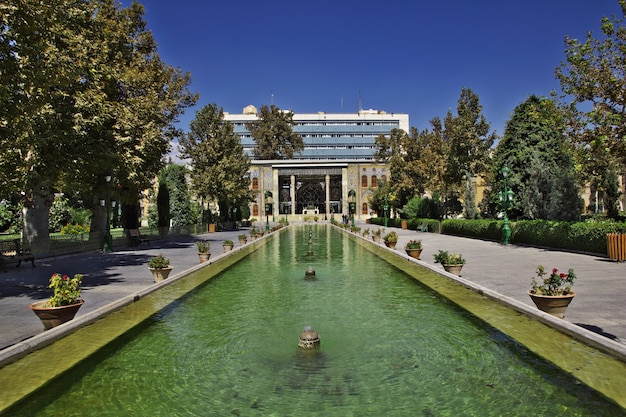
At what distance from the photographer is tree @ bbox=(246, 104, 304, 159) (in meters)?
90.1

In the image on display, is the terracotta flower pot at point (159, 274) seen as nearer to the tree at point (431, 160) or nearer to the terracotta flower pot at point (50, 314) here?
the terracotta flower pot at point (50, 314)

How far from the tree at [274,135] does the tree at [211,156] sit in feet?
146

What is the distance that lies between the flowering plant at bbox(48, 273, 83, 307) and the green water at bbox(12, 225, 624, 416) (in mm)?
1232

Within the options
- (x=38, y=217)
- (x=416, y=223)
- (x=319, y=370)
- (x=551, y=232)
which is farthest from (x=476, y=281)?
(x=416, y=223)

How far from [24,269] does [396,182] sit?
4081cm

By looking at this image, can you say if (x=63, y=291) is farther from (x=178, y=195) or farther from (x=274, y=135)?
(x=274, y=135)

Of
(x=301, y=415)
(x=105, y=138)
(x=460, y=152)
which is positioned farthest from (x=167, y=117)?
(x=301, y=415)

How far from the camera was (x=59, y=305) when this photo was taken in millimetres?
7504

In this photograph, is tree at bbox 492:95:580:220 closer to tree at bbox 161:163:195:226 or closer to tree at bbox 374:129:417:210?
tree at bbox 374:129:417:210

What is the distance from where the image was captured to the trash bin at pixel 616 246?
14977 millimetres

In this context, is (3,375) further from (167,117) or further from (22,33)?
(167,117)

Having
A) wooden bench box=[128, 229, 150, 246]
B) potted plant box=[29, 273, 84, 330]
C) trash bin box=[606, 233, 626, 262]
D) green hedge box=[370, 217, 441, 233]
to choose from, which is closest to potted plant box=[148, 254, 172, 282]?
potted plant box=[29, 273, 84, 330]

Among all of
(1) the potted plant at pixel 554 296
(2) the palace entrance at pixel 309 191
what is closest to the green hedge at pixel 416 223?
(2) the palace entrance at pixel 309 191

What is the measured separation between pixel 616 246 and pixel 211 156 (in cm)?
3601
